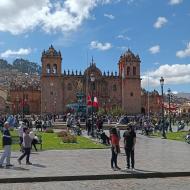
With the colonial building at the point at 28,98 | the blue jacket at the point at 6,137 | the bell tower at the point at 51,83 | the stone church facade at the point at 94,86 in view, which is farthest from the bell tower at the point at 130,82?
the blue jacket at the point at 6,137

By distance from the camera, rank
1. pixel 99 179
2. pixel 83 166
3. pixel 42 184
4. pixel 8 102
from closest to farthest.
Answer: pixel 42 184 < pixel 99 179 < pixel 83 166 < pixel 8 102

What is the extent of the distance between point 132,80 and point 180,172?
8436 centimetres

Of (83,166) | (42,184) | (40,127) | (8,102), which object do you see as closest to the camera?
(42,184)

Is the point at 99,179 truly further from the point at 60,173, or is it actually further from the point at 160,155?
the point at 160,155

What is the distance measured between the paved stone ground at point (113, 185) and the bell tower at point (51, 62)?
271ft

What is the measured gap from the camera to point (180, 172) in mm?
13711

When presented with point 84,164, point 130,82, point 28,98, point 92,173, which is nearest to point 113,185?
point 92,173

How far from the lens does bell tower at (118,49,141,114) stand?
9744 centimetres

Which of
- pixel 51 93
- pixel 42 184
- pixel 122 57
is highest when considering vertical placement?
pixel 122 57

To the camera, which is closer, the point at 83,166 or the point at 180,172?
the point at 180,172

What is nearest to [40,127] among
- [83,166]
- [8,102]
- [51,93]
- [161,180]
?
[83,166]

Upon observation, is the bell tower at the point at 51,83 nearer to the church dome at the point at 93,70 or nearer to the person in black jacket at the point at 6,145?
the church dome at the point at 93,70

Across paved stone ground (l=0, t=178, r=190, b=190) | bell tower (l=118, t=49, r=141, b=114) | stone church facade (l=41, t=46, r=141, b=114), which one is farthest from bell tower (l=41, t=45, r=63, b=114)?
paved stone ground (l=0, t=178, r=190, b=190)

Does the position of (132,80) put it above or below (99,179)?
above
